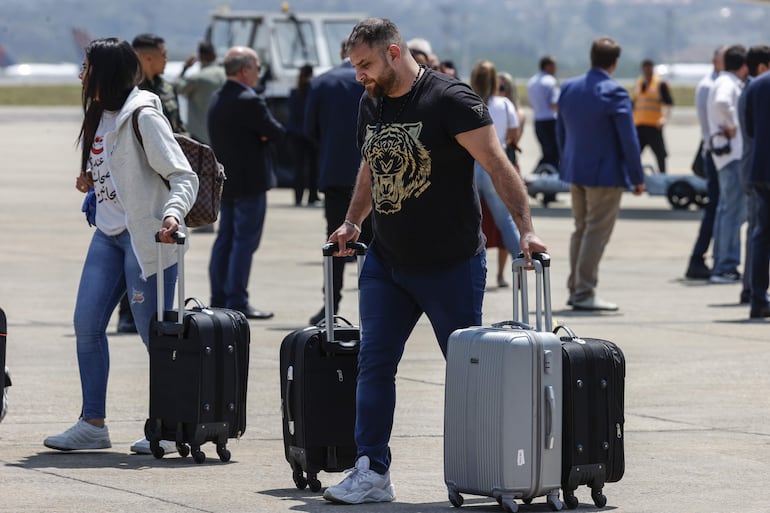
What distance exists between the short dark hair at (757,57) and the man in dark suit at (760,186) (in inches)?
26.4

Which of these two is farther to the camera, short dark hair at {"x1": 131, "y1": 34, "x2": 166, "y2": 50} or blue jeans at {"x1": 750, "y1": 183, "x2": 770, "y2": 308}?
blue jeans at {"x1": 750, "y1": 183, "x2": 770, "y2": 308}

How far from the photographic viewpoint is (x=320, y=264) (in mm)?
15539

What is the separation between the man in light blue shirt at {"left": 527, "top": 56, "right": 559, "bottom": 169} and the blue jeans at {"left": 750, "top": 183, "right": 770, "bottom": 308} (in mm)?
11656

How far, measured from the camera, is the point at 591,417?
19.2 feet

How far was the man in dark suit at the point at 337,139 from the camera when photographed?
10.9 meters

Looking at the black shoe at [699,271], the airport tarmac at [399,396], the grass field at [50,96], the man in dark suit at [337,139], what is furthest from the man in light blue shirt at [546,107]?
the grass field at [50,96]

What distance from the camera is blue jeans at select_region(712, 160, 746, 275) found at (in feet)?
45.8

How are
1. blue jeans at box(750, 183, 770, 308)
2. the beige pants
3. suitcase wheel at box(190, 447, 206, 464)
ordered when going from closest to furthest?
suitcase wheel at box(190, 447, 206, 464) < blue jeans at box(750, 183, 770, 308) < the beige pants

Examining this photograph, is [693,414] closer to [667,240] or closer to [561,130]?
[561,130]

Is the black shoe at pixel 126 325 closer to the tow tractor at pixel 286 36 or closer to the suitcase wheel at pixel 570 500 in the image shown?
the suitcase wheel at pixel 570 500

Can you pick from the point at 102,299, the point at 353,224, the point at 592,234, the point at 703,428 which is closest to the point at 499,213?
the point at 592,234

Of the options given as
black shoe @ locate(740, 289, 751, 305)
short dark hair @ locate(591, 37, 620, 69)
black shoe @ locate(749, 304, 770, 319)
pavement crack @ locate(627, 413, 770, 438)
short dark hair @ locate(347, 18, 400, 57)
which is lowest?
black shoe @ locate(740, 289, 751, 305)

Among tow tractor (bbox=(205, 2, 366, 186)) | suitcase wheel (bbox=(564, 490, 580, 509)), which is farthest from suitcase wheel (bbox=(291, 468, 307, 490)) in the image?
tow tractor (bbox=(205, 2, 366, 186))

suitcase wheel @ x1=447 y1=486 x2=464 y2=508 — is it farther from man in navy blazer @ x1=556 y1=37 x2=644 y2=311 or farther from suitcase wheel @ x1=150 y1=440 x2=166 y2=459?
man in navy blazer @ x1=556 y1=37 x2=644 y2=311
